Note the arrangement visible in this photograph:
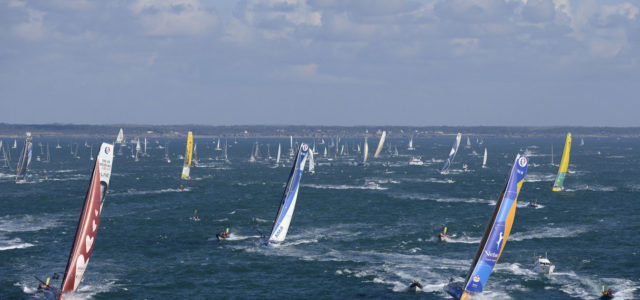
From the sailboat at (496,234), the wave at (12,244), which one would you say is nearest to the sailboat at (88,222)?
the wave at (12,244)

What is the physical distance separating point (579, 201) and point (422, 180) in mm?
54138

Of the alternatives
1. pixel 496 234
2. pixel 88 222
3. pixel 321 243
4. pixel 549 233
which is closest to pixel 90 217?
pixel 88 222

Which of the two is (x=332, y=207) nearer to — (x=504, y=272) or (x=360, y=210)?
(x=360, y=210)

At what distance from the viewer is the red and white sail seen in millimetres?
53844

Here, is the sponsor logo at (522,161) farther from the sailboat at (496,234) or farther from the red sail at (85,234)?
the red sail at (85,234)

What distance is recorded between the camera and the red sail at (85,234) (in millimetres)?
54031

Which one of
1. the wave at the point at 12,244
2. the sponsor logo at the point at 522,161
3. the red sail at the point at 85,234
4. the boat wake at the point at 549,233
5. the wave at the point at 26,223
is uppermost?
the sponsor logo at the point at 522,161

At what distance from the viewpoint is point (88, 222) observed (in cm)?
5509

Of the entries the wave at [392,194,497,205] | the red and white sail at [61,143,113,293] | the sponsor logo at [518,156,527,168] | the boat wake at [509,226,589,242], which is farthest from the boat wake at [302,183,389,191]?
the red and white sail at [61,143,113,293]

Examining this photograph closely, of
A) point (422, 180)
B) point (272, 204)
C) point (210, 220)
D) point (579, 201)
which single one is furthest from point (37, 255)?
point (422, 180)

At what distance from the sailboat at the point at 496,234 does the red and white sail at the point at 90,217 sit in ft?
98.2

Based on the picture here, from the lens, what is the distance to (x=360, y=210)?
120m

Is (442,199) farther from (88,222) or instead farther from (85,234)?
(88,222)

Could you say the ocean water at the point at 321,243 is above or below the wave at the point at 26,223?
above
